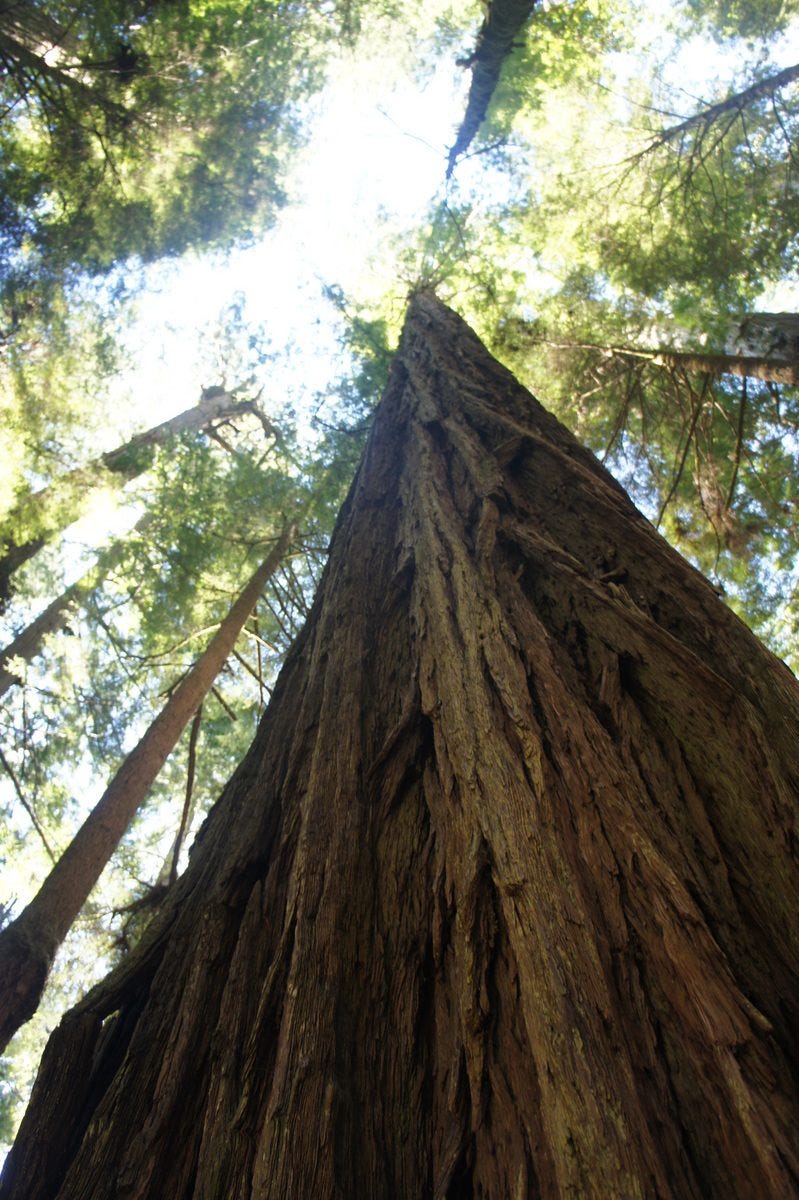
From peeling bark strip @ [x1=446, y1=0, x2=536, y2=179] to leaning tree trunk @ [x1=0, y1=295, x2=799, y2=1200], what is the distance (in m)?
8.82

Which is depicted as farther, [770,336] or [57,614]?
[57,614]

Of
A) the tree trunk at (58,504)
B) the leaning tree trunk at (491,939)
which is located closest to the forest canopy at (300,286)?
the tree trunk at (58,504)

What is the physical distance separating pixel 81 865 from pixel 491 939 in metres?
4.86

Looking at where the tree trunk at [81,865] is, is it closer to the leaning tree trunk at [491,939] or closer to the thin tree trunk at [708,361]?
the leaning tree trunk at [491,939]

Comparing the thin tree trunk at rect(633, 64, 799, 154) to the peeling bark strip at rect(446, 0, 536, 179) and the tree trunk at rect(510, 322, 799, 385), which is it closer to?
the peeling bark strip at rect(446, 0, 536, 179)

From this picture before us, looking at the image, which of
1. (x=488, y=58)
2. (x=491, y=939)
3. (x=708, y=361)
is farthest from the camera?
(x=488, y=58)

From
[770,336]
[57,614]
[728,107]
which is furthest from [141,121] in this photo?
[770,336]

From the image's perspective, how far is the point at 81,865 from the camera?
17.3 feet

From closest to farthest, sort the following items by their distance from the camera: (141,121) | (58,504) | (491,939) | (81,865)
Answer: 1. (491,939)
2. (81,865)
3. (58,504)
4. (141,121)

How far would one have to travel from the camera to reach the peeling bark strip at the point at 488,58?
27.1 ft

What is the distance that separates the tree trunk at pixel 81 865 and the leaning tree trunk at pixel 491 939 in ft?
10.7

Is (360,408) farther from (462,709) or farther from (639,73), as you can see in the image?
(462,709)

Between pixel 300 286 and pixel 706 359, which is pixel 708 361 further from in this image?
pixel 300 286

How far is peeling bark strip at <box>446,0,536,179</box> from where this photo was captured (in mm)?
8266
